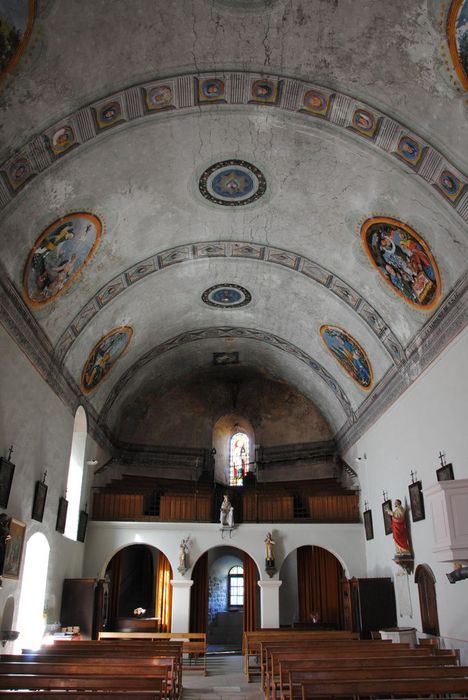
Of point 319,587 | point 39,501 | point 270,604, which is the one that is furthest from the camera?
point 319,587

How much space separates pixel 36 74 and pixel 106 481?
1546 centimetres

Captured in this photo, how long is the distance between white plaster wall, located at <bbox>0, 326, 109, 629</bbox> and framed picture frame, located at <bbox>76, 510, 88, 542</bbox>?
0.50m

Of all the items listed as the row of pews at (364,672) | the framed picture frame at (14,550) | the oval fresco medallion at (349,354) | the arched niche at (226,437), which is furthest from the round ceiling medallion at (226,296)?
the row of pews at (364,672)

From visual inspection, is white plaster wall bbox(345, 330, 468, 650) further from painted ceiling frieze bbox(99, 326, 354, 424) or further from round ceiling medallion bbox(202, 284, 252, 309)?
round ceiling medallion bbox(202, 284, 252, 309)

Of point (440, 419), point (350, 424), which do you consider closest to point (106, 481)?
point (350, 424)

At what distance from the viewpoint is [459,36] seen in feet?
27.9

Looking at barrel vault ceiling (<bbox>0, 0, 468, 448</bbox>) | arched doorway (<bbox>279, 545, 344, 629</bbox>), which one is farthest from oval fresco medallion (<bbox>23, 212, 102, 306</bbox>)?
arched doorway (<bbox>279, 545, 344, 629</bbox>)

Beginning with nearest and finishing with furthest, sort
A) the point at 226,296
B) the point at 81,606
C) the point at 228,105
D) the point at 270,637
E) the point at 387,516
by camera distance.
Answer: the point at 228,105
the point at 270,637
the point at 81,606
the point at 387,516
the point at 226,296

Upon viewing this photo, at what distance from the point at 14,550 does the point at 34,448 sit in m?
2.36

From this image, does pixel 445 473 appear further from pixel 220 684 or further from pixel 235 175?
pixel 235 175

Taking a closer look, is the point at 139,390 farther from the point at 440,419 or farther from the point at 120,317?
the point at 440,419

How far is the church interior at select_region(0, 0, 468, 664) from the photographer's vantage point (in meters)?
9.41

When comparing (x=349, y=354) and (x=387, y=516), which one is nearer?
(x=387, y=516)

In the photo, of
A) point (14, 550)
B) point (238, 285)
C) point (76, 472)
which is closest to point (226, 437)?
point (76, 472)
